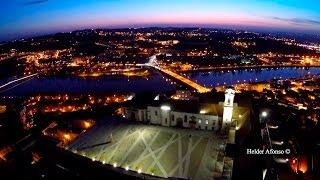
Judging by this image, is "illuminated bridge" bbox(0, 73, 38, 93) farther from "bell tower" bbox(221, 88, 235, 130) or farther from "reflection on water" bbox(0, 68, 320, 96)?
"bell tower" bbox(221, 88, 235, 130)

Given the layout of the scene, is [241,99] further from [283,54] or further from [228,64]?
[283,54]

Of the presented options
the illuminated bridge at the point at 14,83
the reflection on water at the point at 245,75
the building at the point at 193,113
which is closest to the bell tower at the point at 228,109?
the building at the point at 193,113

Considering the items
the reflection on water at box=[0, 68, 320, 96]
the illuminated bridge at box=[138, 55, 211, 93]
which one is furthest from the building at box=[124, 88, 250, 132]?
the reflection on water at box=[0, 68, 320, 96]

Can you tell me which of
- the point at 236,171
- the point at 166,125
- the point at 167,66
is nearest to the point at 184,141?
the point at 166,125

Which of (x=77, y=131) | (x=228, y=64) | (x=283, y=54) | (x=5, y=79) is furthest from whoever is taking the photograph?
(x=283, y=54)

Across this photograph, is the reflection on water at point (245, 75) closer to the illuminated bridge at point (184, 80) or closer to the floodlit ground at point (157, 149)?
the illuminated bridge at point (184, 80)

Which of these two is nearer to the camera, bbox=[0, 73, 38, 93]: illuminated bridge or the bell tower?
the bell tower

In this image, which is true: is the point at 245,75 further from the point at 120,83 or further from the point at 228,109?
the point at 228,109

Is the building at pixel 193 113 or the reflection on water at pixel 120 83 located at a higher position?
the building at pixel 193 113
